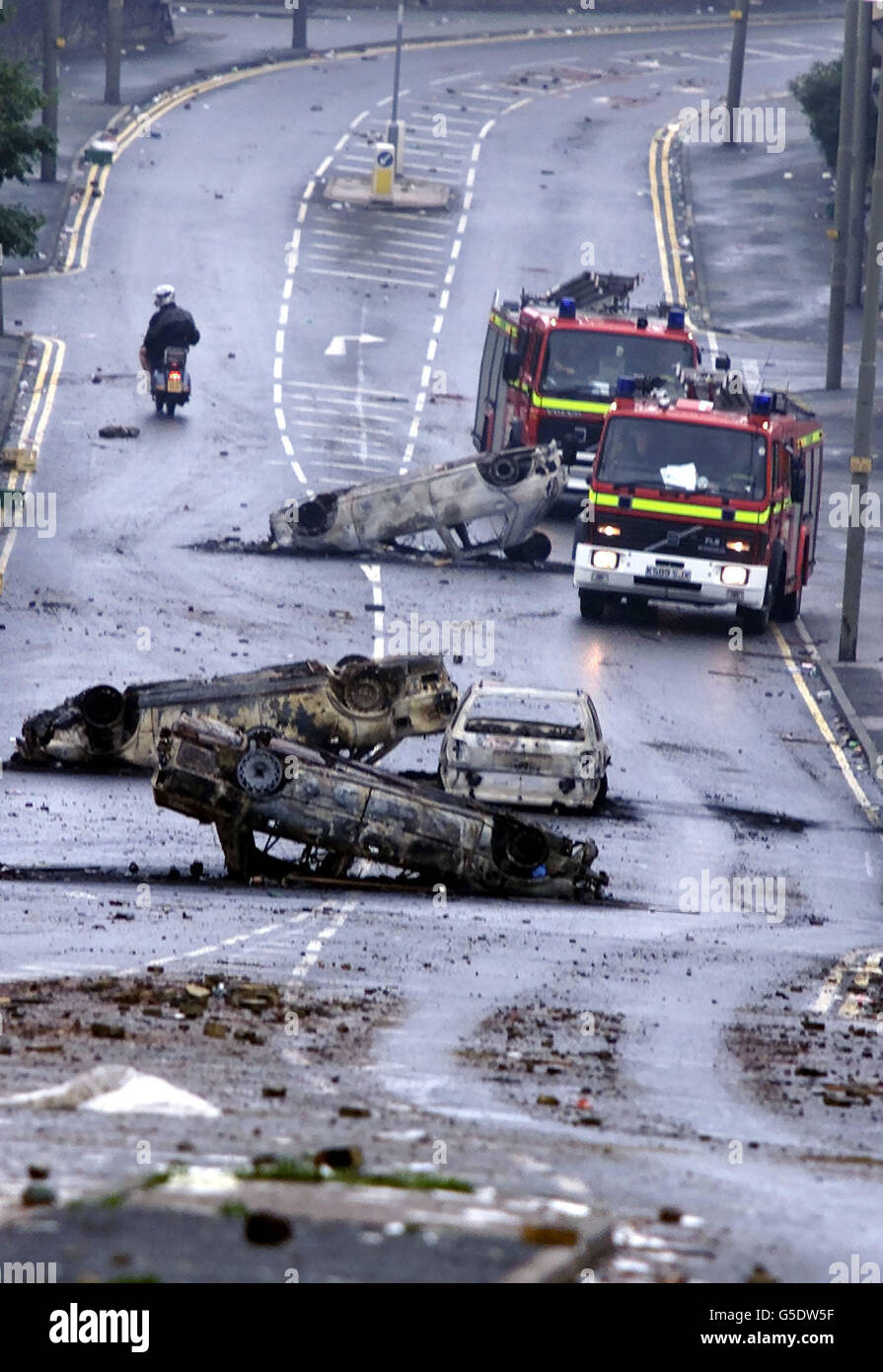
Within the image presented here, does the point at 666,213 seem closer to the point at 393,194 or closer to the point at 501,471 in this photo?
the point at 393,194

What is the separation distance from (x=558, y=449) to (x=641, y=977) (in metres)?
19.2

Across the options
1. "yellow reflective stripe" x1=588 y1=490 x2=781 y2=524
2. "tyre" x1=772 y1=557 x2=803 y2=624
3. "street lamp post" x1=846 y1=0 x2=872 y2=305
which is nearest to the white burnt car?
"yellow reflective stripe" x1=588 y1=490 x2=781 y2=524

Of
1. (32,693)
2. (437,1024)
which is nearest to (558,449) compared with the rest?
(32,693)

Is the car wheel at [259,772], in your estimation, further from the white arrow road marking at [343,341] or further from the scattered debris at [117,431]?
the white arrow road marking at [343,341]

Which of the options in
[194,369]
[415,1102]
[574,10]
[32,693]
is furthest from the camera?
[574,10]

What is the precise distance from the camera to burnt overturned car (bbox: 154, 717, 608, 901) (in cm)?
1702

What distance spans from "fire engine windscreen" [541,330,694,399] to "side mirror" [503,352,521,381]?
1.59 ft

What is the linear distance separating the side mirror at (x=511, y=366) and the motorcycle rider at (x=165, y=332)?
5982 mm

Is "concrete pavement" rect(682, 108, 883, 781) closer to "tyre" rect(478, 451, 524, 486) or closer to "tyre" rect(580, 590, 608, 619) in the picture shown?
"tyre" rect(580, 590, 608, 619)

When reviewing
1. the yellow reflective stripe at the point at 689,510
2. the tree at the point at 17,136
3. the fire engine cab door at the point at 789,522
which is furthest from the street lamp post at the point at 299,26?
the yellow reflective stripe at the point at 689,510

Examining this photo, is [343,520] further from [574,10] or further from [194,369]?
[574,10]

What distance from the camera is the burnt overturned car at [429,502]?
32.0 m

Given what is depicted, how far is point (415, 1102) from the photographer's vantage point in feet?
33.1
